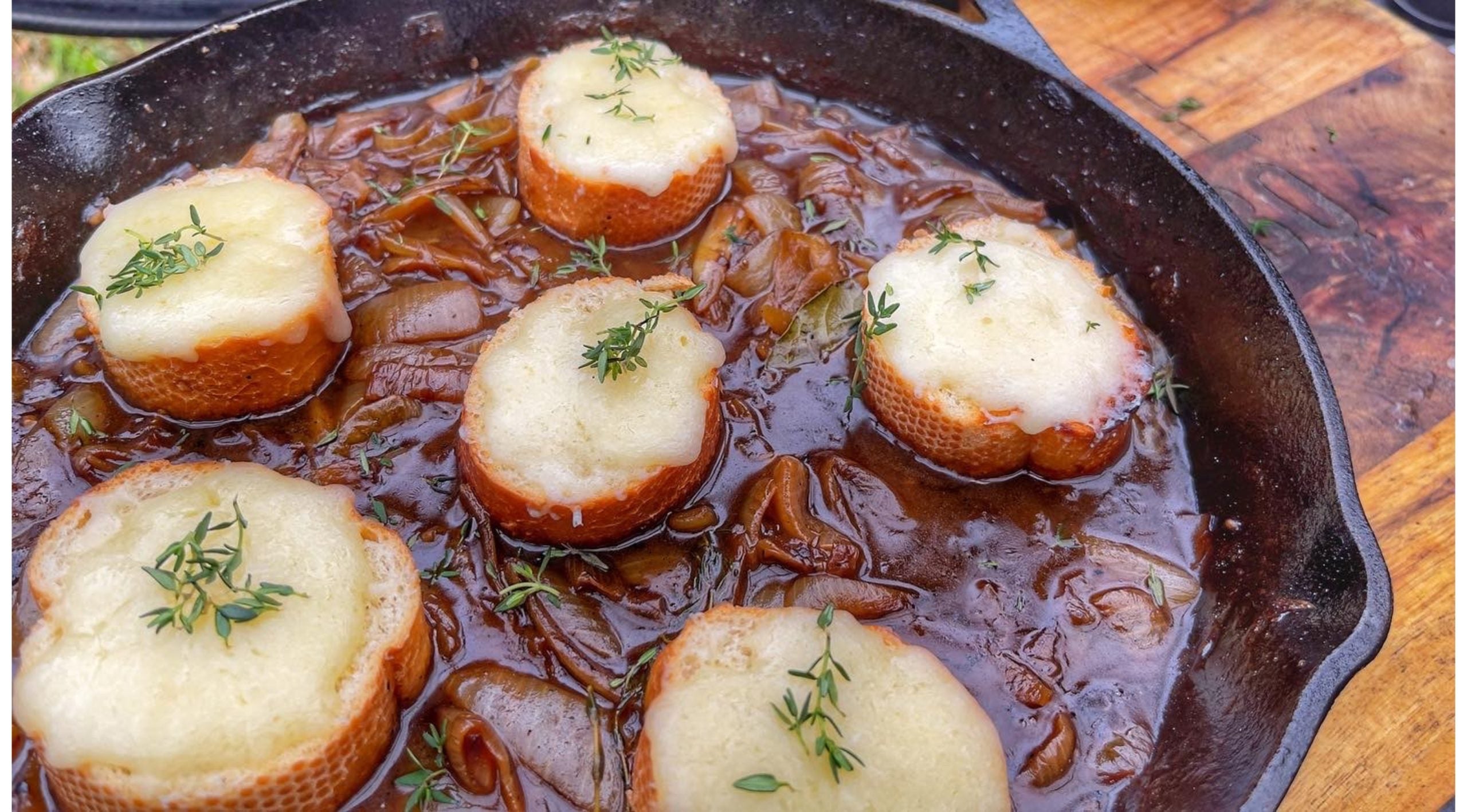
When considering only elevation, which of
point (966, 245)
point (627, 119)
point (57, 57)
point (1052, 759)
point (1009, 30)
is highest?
point (1009, 30)

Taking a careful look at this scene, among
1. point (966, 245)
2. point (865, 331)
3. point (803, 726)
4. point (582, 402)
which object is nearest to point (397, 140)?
point (582, 402)

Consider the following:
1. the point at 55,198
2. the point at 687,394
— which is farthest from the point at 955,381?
the point at 55,198

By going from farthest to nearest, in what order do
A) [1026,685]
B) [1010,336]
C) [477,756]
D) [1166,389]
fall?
[1166,389], [1010,336], [1026,685], [477,756]

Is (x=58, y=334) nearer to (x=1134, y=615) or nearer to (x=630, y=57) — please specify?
(x=630, y=57)

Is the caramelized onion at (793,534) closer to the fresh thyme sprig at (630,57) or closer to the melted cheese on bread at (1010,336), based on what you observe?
the melted cheese on bread at (1010,336)

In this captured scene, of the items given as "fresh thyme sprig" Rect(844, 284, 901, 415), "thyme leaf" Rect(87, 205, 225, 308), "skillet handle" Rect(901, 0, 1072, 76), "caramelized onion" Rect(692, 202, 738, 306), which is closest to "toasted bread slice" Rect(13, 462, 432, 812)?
"thyme leaf" Rect(87, 205, 225, 308)

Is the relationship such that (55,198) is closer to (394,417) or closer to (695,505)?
(394,417)
